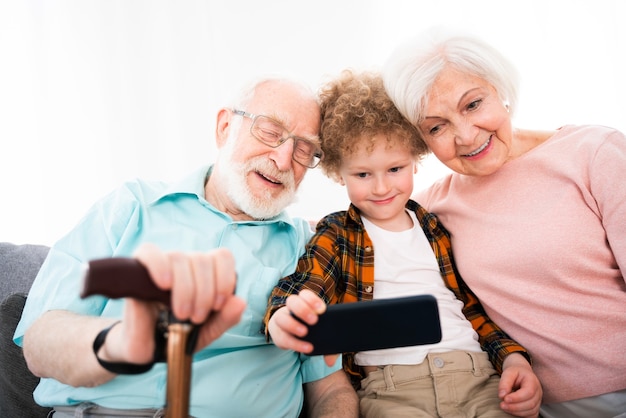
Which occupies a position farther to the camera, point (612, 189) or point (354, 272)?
point (354, 272)

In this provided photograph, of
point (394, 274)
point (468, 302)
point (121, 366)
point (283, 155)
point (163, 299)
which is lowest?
point (468, 302)

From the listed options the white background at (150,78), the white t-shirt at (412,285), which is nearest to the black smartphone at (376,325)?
the white t-shirt at (412,285)

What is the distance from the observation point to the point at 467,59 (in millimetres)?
1496

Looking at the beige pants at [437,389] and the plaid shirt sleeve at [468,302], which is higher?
the plaid shirt sleeve at [468,302]

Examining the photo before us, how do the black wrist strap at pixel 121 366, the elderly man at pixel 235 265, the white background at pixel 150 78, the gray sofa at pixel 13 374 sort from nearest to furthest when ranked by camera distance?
the black wrist strap at pixel 121 366 < the elderly man at pixel 235 265 < the gray sofa at pixel 13 374 < the white background at pixel 150 78

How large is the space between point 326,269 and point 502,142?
0.68m

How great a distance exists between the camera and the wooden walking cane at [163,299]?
592 millimetres

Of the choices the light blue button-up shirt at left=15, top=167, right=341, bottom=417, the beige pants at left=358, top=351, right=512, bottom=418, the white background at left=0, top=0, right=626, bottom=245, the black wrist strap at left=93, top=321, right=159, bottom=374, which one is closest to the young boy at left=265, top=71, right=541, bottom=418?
the beige pants at left=358, top=351, right=512, bottom=418

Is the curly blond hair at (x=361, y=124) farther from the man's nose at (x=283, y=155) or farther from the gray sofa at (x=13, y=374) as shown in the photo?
the gray sofa at (x=13, y=374)

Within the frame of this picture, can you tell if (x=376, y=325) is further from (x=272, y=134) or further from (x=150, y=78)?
(x=150, y=78)

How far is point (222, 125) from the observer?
1.71 meters

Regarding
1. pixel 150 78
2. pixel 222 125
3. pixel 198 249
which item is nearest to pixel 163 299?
pixel 198 249

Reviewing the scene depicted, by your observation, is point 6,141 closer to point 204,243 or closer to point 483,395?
point 204,243

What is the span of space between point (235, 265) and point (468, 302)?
2.88ft
